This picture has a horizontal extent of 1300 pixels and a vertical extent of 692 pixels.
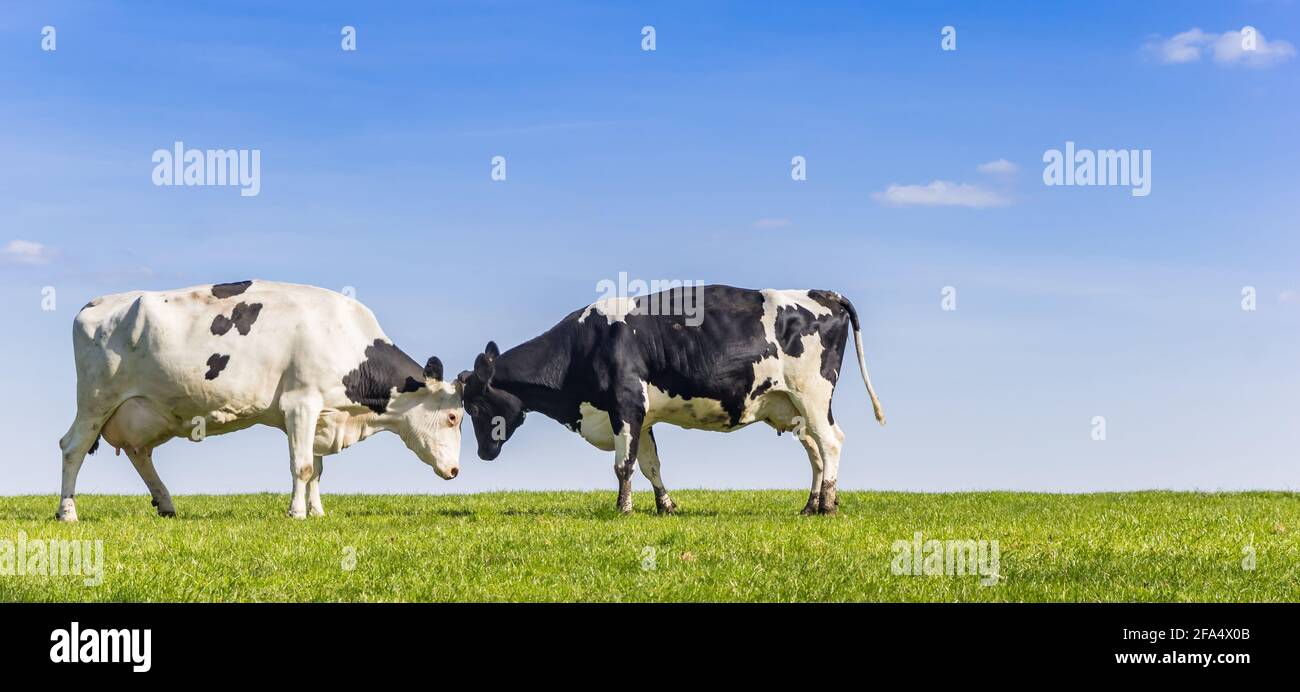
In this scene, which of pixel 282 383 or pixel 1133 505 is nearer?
pixel 282 383

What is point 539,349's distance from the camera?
18828mm

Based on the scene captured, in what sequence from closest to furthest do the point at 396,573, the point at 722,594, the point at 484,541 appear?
the point at 722,594 < the point at 396,573 < the point at 484,541

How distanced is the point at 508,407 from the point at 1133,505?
29.8 ft

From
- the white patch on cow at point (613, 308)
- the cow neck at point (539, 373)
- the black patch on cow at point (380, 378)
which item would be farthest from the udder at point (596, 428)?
the black patch on cow at point (380, 378)

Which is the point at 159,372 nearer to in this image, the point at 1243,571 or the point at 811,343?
the point at 811,343

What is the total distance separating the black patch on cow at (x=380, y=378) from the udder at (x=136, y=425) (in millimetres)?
2609

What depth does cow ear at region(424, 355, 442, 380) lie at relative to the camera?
1867 centimetres

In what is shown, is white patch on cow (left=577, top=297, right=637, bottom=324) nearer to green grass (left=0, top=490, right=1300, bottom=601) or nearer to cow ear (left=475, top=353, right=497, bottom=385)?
cow ear (left=475, top=353, right=497, bottom=385)

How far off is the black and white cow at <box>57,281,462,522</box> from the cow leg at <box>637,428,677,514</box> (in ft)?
8.49

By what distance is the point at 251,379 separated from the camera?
58.6 feet

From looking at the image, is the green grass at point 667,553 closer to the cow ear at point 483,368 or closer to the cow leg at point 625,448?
the cow leg at point 625,448

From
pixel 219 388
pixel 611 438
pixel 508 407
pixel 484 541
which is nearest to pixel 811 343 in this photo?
pixel 611 438

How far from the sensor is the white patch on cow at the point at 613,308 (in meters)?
18.4

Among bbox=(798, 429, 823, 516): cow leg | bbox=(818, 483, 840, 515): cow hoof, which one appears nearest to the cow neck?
bbox=(798, 429, 823, 516): cow leg
